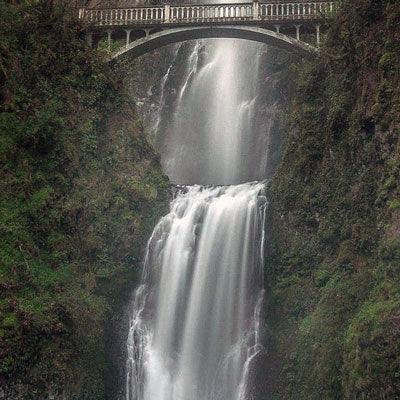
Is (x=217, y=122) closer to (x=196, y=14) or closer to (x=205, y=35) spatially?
(x=205, y=35)

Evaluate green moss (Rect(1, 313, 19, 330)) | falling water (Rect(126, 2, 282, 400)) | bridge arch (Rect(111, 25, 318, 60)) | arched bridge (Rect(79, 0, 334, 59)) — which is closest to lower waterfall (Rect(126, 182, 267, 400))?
falling water (Rect(126, 2, 282, 400))

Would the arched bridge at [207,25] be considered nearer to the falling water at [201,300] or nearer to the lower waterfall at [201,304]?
the falling water at [201,300]

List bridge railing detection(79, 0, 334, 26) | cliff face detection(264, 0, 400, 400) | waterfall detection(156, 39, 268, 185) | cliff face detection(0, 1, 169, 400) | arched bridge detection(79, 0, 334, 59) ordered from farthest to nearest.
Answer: waterfall detection(156, 39, 268, 185), bridge railing detection(79, 0, 334, 26), arched bridge detection(79, 0, 334, 59), cliff face detection(0, 1, 169, 400), cliff face detection(264, 0, 400, 400)

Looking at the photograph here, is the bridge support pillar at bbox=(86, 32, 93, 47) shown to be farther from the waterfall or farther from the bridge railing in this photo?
the waterfall

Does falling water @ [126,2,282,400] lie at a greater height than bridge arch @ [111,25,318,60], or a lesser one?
lesser

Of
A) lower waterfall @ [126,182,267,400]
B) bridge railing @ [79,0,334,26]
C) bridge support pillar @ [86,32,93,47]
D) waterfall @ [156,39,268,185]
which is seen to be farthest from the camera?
waterfall @ [156,39,268,185]

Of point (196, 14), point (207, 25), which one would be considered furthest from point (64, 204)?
point (196, 14)

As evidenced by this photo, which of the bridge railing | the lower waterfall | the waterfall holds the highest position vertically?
the bridge railing
